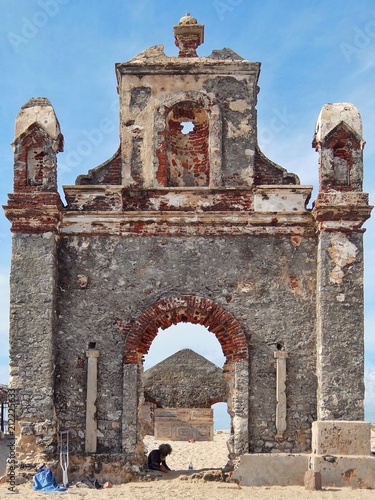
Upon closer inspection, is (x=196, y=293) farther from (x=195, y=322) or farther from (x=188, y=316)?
(x=195, y=322)

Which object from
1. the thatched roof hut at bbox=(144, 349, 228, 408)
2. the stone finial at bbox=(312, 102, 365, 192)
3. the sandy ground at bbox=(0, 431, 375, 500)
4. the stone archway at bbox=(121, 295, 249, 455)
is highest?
the stone finial at bbox=(312, 102, 365, 192)

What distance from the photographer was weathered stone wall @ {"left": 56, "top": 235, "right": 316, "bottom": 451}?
41.9 feet

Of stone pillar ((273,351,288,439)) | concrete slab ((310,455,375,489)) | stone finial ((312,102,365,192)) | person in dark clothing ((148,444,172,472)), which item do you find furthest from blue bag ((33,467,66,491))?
stone finial ((312,102,365,192))

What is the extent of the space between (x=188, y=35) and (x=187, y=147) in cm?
213

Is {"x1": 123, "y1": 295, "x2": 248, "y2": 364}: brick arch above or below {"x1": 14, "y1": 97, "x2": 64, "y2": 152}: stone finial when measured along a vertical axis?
below

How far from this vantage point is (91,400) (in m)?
12.7

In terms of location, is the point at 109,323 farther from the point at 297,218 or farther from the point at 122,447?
the point at 297,218

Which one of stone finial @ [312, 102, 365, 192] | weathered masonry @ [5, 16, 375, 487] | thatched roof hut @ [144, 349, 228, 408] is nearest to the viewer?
weathered masonry @ [5, 16, 375, 487]

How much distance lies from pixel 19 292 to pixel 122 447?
9.93 feet

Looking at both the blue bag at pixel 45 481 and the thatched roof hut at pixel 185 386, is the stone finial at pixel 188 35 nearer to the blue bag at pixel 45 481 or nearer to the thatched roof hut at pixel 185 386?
the blue bag at pixel 45 481

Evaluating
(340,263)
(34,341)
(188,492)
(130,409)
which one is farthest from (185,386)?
(188,492)

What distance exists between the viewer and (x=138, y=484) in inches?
483

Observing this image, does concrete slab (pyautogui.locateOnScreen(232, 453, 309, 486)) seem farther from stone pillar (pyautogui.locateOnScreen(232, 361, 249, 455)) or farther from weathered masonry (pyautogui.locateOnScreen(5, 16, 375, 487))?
stone pillar (pyautogui.locateOnScreen(232, 361, 249, 455))

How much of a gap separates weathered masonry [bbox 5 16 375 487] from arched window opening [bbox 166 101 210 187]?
0.20 meters
